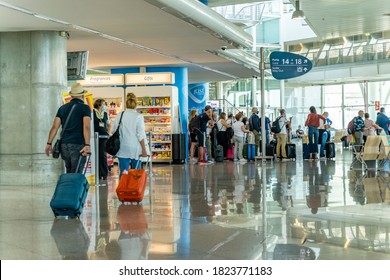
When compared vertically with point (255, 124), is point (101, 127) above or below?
below

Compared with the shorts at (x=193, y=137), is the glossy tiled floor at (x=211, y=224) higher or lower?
lower

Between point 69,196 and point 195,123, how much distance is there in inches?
578

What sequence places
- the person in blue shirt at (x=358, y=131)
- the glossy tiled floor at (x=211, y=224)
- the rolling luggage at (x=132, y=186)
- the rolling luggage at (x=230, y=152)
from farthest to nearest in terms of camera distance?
the rolling luggage at (x=230, y=152) → the person in blue shirt at (x=358, y=131) → the rolling luggage at (x=132, y=186) → the glossy tiled floor at (x=211, y=224)

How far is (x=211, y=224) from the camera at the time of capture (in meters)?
7.77

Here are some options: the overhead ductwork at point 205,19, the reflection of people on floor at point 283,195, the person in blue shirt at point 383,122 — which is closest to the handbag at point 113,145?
the reflection of people on floor at point 283,195

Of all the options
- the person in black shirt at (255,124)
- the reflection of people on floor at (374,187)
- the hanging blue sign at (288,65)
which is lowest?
the reflection of people on floor at (374,187)

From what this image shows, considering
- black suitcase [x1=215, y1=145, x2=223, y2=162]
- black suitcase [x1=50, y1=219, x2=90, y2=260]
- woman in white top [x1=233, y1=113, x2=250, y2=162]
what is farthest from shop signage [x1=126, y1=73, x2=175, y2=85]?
black suitcase [x1=50, y1=219, x2=90, y2=260]

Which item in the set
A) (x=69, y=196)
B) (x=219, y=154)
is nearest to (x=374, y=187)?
(x=69, y=196)

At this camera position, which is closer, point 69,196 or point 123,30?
point 69,196

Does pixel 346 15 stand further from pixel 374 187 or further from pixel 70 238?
pixel 70 238

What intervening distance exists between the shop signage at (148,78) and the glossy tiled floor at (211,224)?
983 cm

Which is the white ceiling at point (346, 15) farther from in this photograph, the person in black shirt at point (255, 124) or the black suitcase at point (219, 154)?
the black suitcase at point (219, 154)

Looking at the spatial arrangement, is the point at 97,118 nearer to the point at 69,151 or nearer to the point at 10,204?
the point at 10,204

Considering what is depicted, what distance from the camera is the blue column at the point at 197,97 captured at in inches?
1271
